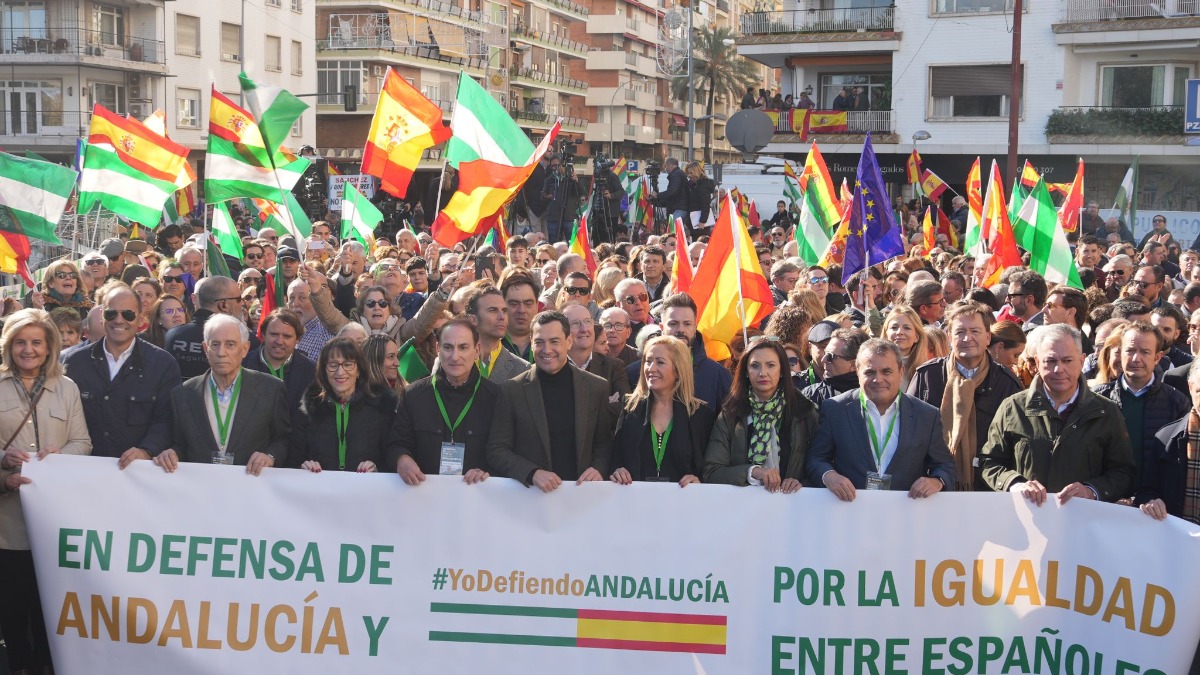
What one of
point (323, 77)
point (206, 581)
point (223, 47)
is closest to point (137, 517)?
point (206, 581)

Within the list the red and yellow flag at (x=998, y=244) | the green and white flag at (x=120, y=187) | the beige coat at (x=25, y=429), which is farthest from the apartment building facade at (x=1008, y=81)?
the beige coat at (x=25, y=429)

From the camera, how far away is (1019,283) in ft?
28.9

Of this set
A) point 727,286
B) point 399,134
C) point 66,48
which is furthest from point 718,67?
point 727,286

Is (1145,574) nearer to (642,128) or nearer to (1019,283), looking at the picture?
(1019,283)

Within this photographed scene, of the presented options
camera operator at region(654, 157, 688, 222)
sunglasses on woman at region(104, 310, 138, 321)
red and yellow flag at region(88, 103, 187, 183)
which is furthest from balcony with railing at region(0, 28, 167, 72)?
sunglasses on woman at region(104, 310, 138, 321)

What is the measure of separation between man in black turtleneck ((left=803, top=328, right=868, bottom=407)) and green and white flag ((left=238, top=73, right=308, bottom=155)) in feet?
19.5

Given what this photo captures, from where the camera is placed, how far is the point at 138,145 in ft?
43.6

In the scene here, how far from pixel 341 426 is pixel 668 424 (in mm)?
1458

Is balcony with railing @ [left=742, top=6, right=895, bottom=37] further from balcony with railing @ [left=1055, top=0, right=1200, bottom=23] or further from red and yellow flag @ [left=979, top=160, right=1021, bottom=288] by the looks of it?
red and yellow flag @ [left=979, top=160, right=1021, bottom=288]

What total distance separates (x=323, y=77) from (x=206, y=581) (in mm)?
56397

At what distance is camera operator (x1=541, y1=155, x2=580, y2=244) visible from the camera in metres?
19.7

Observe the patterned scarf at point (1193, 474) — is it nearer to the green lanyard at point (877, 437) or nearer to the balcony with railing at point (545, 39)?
the green lanyard at point (877, 437)

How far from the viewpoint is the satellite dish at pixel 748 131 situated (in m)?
14.7

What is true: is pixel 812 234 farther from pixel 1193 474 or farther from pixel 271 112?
pixel 1193 474
